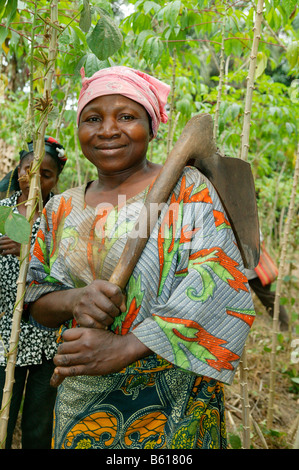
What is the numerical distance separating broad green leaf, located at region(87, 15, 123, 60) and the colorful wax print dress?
0.45 metres

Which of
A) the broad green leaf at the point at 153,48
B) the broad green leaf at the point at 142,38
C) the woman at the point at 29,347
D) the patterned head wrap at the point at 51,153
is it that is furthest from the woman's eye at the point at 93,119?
the broad green leaf at the point at 142,38

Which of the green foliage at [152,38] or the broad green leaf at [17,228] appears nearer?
the broad green leaf at [17,228]

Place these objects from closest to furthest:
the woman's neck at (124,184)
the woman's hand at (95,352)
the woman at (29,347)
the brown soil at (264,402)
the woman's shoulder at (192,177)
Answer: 1. the woman's hand at (95,352)
2. the woman's shoulder at (192,177)
3. the woman's neck at (124,184)
4. the woman at (29,347)
5. the brown soil at (264,402)

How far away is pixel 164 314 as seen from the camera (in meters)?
1.06

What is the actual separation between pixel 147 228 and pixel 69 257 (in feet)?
0.92

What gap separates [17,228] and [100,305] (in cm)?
30

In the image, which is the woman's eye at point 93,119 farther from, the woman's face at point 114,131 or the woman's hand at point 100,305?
the woman's hand at point 100,305

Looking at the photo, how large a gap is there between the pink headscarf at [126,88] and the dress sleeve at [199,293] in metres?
0.28

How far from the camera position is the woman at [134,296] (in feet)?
3.46

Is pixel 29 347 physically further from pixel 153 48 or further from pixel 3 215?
pixel 153 48

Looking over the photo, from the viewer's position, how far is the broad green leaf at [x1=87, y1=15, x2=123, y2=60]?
1.29 m

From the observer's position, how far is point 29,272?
1.39 meters

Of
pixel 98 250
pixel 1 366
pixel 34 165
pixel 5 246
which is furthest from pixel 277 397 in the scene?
pixel 34 165

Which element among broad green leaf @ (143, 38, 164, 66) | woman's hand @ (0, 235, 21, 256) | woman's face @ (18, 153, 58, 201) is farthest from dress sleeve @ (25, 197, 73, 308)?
broad green leaf @ (143, 38, 164, 66)
